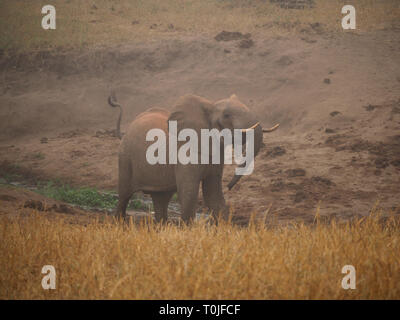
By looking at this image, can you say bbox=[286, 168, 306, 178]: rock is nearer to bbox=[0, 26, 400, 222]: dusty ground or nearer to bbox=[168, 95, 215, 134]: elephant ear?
bbox=[0, 26, 400, 222]: dusty ground

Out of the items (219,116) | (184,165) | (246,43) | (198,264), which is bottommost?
(198,264)

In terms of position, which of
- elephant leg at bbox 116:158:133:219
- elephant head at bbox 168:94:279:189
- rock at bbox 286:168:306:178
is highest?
elephant head at bbox 168:94:279:189

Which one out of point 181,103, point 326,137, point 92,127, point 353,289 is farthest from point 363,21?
point 353,289

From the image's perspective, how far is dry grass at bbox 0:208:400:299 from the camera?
3.48m

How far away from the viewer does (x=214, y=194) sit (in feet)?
25.0

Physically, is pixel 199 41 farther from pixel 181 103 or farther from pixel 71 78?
pixel 181 103

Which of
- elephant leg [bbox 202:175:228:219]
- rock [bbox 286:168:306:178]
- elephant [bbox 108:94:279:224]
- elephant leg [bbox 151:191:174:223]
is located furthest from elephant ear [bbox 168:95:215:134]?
rock [bbox 286:168:306:178]

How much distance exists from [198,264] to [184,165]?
3.43 metres

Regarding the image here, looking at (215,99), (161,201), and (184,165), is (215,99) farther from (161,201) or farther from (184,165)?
(184,165)

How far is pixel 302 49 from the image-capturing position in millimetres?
19891

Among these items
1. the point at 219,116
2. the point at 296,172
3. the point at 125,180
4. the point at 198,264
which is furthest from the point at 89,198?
the point at 198,264

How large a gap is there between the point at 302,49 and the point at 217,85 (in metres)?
3.59

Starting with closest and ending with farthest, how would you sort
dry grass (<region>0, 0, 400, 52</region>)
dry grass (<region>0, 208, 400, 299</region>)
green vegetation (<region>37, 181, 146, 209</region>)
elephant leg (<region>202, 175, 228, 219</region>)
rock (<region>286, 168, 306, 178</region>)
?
1. dry grass (<region>0, 208, 400, 299</region>)
2. elephant leg (<region>202, 175, 228, 219</region>)
3. green vegetation (<region>37, 181, 146, 209</region>)
4. rock (<region>286, 168, 306, 178</region>)
5. dry grass (<region>0, 0, 400, 52</region>)

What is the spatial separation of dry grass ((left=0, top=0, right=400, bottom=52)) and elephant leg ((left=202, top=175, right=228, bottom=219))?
1526cm
